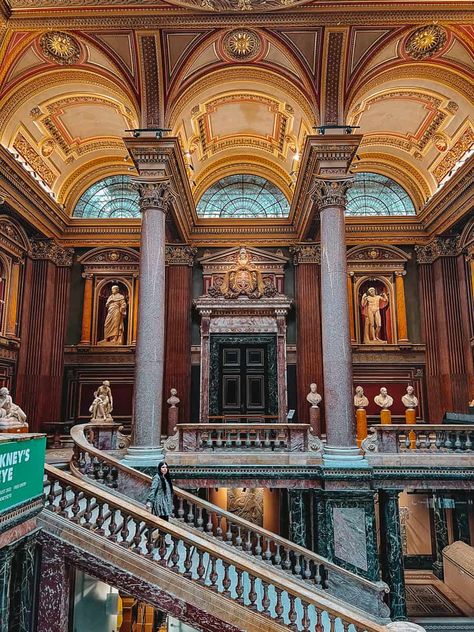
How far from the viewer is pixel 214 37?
30.7 ft

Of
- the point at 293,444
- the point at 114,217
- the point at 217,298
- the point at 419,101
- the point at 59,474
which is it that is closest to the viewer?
the point at 59,474

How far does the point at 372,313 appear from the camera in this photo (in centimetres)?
1372

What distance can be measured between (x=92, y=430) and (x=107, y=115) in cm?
878

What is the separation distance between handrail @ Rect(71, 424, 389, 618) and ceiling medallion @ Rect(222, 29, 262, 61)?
8.70 meters

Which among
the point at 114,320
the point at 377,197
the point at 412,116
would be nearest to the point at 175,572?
the point at 114,320

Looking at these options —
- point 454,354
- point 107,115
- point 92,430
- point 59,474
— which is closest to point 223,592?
point 59,474

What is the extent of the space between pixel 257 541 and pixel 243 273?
819cm

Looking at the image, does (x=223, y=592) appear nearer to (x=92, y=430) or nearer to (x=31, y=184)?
(x=92, y=430)

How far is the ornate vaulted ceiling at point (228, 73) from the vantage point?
8.91m

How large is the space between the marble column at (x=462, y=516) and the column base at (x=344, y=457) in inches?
157

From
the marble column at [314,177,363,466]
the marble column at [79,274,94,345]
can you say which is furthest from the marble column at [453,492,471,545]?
the marble column at [79,274,94,345]

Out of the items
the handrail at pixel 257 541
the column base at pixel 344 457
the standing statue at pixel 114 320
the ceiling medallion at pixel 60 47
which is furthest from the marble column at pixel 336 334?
the standing statue at pixel 114 320

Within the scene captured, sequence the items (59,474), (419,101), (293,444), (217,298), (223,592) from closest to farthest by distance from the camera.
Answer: (223,592) → (59,474) → (293,444) → (419,101) → (217,298)

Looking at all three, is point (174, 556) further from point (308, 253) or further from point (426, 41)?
point (426, 41)
